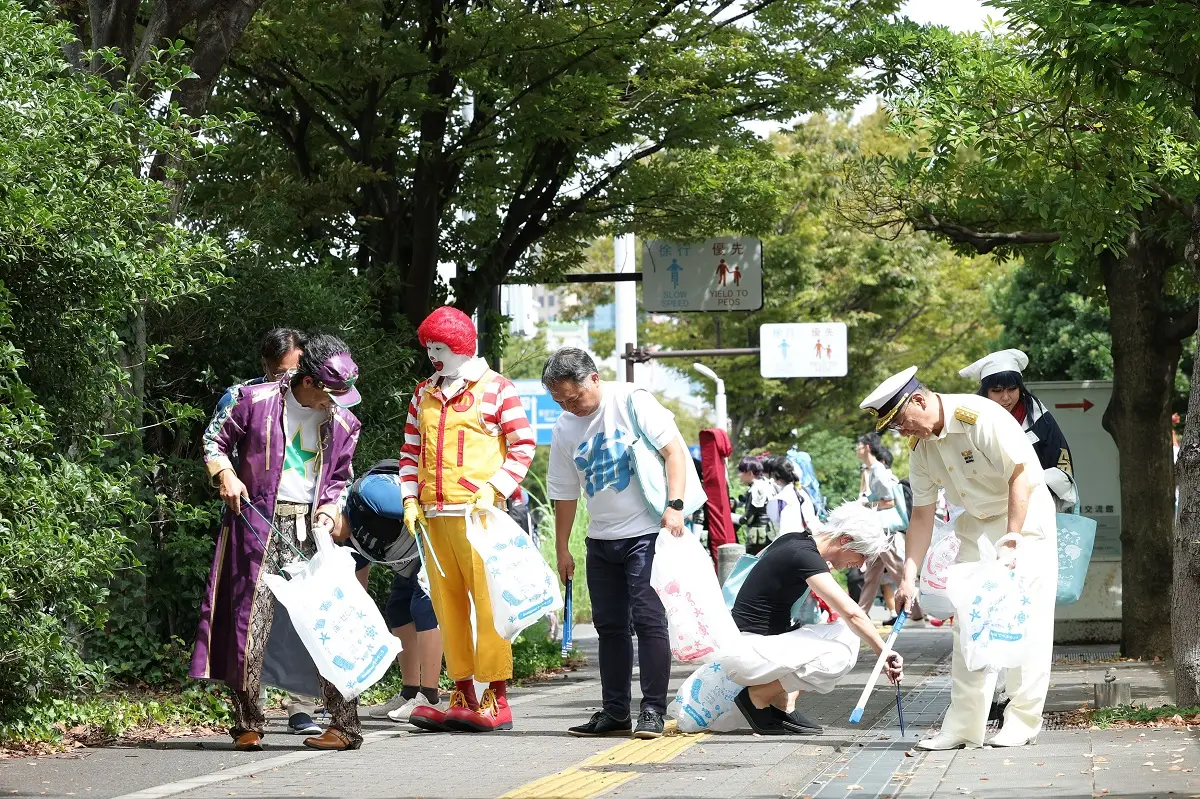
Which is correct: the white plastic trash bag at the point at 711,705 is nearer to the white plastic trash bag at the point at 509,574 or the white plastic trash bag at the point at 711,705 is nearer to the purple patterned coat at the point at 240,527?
the white plastic trash bag at the point at 509,574

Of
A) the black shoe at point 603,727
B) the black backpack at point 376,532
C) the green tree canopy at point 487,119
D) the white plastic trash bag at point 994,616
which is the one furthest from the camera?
the green tree canopy at point 487,119

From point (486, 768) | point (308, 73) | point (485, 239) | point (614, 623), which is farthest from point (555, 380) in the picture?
point (485, 239)

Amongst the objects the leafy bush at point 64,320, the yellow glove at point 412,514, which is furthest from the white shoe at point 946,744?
the leafy bush at point 64,320

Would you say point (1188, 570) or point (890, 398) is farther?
point (1188, 570)

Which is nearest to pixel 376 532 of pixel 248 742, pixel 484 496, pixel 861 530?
pixel 484 496

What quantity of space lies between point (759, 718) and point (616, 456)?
148 centimetres

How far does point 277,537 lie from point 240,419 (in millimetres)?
580

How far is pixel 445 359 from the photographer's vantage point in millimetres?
7582

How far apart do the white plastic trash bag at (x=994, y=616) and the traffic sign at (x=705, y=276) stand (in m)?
10.8

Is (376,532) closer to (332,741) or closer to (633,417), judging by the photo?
(332,741)

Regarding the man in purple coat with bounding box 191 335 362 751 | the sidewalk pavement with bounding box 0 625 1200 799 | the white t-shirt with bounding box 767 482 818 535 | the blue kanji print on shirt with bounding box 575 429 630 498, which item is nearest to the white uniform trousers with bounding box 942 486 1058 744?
the sidewalk pavement with bounding box 0 625 1200 799

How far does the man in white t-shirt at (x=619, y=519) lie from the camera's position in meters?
7.62

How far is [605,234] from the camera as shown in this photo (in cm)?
1410

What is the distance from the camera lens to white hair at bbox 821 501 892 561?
7.12 meters
